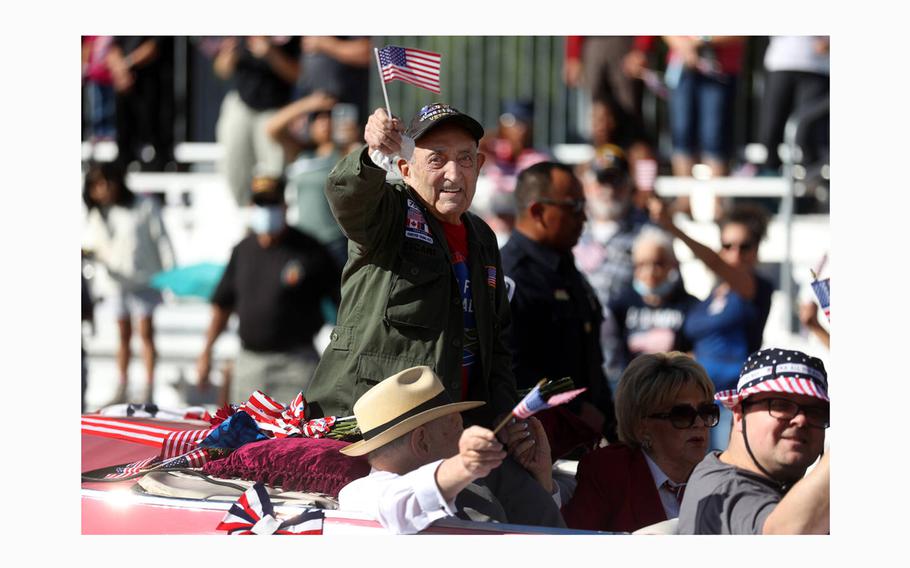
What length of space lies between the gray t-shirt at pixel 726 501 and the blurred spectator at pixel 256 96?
6099mm

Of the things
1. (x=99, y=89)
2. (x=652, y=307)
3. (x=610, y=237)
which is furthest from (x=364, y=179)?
(x=99, y=89)

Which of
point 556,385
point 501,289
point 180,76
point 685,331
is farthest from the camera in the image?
point 180,76

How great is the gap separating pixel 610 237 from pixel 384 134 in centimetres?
417

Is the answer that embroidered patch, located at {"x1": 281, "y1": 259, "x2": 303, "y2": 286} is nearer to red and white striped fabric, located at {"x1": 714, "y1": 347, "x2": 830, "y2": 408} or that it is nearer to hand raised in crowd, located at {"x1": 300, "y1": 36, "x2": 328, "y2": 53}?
hand raised in crowd, located at {"x1": 300, "y1": 36, "x2": 328, "y2": 53}

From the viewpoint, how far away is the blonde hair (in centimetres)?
482

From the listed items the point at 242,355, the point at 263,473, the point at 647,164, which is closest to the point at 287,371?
the point at 242,355

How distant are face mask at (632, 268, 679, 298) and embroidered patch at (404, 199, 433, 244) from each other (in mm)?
3318

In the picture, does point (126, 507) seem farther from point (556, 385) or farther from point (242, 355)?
point (242, 355)

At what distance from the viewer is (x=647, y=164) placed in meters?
9.61

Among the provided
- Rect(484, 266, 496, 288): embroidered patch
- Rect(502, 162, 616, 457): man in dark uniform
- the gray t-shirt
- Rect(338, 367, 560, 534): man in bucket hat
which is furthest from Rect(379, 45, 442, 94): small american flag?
the gray t-shirt

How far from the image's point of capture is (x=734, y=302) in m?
7.41

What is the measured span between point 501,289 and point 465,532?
1053 millimetres

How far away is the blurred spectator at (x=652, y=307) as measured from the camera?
301 inches

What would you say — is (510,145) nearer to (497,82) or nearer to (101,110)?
(497,82)
